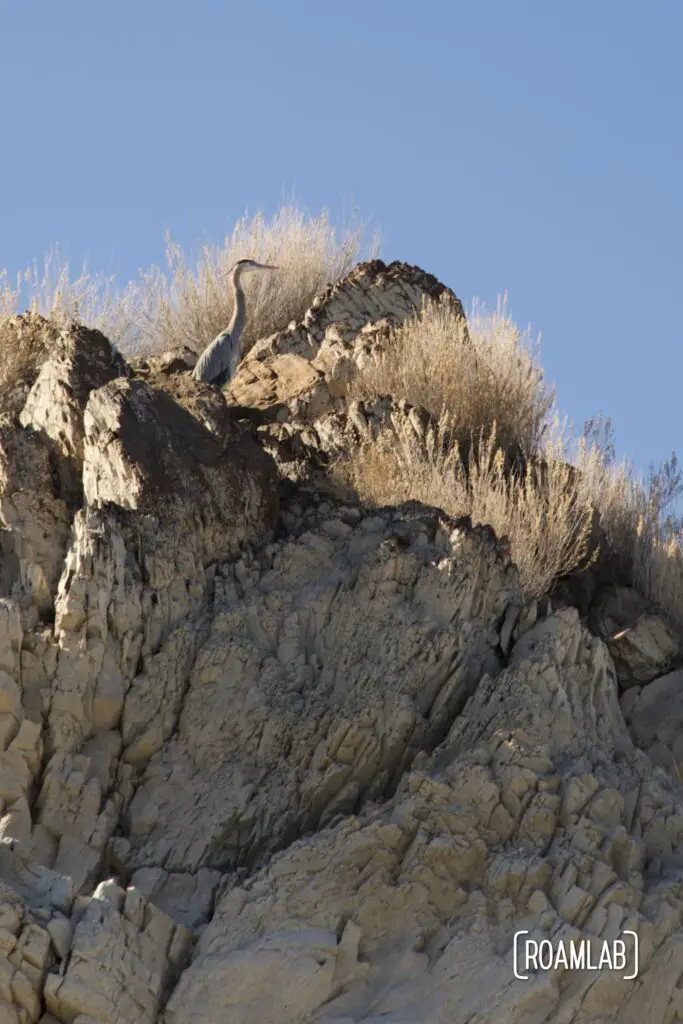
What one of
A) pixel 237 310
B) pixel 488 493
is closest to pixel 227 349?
pixel 237 310

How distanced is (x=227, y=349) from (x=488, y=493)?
3.36 metres

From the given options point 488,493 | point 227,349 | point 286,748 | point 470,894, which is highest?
point 227,349

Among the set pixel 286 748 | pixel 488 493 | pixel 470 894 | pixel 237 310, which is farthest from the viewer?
pixel 237 310

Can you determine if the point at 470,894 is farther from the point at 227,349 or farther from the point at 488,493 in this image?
the point at 227,349

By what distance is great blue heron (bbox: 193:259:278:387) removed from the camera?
13586 mm

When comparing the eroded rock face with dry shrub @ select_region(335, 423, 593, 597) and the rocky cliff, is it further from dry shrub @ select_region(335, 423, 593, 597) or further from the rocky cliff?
dry shrub @ select_region(335, 423, 593, 597)

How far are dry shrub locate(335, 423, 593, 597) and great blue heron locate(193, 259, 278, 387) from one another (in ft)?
6.46

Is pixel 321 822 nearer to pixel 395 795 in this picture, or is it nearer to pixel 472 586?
pixel 395 795

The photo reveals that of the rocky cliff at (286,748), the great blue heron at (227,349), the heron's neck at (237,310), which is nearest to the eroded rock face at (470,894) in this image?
the rocky cliff at (286,748)

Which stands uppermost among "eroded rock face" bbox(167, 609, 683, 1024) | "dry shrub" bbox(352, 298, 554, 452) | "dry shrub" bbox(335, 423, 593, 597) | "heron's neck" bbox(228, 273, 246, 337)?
"heron's neck" bbox(228, 273, 246, 337)

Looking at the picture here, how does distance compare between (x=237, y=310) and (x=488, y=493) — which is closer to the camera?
(x=488, y=493)

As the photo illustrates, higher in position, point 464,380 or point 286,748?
point 464,380

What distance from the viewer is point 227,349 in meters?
13.9

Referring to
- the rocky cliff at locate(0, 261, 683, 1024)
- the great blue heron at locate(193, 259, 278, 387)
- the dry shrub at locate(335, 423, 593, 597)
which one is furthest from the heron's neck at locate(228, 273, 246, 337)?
the rocky cliff at locate(0, 261, 683, 1024)
